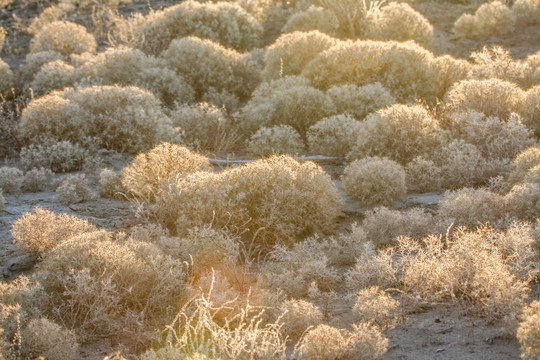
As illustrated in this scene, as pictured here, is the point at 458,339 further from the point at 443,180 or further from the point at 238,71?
the point at 238,71

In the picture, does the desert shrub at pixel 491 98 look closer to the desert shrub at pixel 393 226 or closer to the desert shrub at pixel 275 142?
the desert shrub at pixel 275 142

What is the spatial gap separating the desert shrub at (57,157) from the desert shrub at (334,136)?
337 centimetres

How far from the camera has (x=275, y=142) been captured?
880 centimetres

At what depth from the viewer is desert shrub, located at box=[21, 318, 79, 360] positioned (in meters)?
3.88

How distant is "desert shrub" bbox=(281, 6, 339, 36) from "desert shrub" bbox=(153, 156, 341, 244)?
7.90 meters

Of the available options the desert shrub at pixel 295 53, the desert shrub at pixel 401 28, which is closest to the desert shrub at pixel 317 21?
the desert shrub at pixel 401 28

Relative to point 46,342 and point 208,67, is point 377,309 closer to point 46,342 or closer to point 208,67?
point 46,342

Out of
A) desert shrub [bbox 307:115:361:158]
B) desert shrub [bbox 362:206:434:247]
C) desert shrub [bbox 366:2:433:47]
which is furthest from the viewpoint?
desert shrub [bbox 366:2:433:47]

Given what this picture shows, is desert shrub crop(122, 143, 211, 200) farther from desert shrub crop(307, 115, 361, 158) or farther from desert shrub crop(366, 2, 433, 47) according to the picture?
desert shrub crop(366, 2, 433, 47)

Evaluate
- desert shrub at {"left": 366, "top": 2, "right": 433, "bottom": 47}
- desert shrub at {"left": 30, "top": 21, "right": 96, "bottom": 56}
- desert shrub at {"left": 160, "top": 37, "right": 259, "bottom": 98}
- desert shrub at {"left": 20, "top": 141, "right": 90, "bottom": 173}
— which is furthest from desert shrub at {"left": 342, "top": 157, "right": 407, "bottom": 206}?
desert shrub at {"left": 30, "top": 21, "right": 96, "bottom": 56}

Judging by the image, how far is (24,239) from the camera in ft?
17.7

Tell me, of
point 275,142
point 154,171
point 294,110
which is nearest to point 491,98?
point 294,110

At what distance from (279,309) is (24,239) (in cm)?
253

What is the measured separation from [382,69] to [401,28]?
2673 mm
